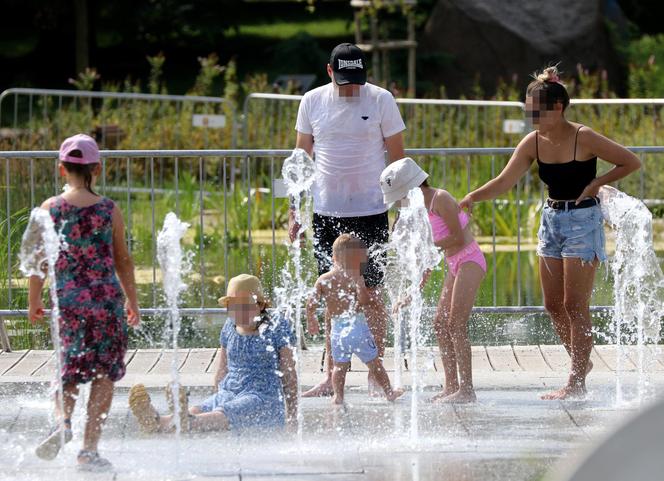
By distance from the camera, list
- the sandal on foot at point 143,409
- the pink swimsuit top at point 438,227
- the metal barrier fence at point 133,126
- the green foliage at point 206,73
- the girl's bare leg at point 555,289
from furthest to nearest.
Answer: the green foliage at point 206,73
the metal barrier fence at point 133,126
the girl's bare leg at point 555,289
the pink swimsuit top at point 438,227
the sandal on foot at point 143,409

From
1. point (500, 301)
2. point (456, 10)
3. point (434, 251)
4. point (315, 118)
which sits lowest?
point (500, 301)

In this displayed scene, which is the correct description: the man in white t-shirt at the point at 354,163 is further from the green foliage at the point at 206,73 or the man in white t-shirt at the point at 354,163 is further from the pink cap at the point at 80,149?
the green foliage at the point at 206,73

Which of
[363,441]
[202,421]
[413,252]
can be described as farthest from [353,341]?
[202,421]

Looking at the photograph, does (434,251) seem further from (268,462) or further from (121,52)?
(121,52)

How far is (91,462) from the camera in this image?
5172 mm

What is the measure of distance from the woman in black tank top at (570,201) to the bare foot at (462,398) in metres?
0.34

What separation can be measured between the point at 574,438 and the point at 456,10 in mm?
17808

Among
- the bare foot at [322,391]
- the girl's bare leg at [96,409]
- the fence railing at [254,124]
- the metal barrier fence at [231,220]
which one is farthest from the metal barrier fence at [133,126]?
the girl's bare leg at [96,409]

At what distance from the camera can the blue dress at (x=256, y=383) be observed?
5816 millimetres

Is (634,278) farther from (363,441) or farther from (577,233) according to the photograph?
(363,441)

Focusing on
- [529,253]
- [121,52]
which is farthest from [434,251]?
[121,52]

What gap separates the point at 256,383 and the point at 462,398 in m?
1.05

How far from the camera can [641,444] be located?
217cm

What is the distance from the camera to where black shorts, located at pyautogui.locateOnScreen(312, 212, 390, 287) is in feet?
21.9
